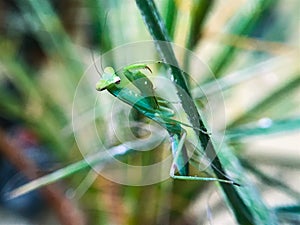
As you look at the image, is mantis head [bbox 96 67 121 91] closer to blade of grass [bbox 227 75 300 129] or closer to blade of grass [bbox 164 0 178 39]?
blade of grass [bbox 164 0 178 39]

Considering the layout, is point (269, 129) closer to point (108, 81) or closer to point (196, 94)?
point (196, 94)

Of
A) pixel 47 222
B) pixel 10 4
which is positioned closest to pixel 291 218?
pixel 47 222

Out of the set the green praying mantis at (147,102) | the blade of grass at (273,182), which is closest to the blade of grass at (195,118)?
the green praying mantis at (147,102)

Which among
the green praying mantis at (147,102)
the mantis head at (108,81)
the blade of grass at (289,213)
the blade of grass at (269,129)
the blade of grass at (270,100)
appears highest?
the blade of grass at (270,100)

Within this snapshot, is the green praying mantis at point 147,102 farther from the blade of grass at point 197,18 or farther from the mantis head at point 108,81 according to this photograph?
the blade of grass at point 197,18

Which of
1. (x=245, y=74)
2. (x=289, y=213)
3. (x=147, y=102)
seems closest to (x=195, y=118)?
(x=147, y=102)

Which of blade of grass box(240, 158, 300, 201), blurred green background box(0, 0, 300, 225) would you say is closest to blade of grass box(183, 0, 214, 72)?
blurred green background box(0, 0, 300, 225)

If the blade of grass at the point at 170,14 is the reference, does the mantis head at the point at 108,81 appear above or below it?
below

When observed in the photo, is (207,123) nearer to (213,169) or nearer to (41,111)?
(213,169)

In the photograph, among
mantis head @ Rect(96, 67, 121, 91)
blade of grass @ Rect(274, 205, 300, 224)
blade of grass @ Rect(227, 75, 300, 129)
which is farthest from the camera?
blade of grass @ Rect(227, 75, 300, 129)
